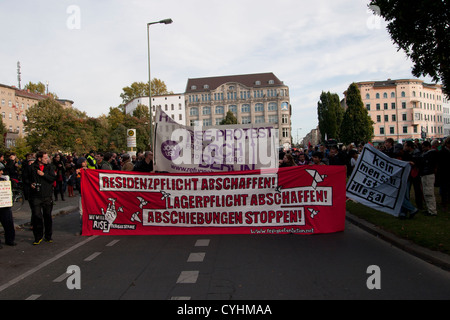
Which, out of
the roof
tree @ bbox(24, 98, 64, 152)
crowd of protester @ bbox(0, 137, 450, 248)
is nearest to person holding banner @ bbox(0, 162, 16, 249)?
crowd of protester @ bbox(0, 137, 450, 248)

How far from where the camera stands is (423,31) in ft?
33.2

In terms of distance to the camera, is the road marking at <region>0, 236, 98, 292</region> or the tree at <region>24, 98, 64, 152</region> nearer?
the road marking at <region>0, 236, 98, 292</region>

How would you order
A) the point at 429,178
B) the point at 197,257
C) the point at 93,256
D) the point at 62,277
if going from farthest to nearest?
the point at 429,178 < the point at 93,256 < the point at 197,257 < the point at 62,277

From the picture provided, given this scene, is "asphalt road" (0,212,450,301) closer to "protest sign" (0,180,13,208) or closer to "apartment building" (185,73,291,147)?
"protest sign" (0,180,13,208)

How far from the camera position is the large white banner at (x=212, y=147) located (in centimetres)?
948

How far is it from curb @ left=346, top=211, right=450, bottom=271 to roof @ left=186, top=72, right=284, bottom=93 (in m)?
120

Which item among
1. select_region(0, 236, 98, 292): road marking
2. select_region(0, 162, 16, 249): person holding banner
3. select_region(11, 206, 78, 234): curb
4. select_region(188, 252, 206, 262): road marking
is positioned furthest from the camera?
select_region(11, 206, 78, 234): curb

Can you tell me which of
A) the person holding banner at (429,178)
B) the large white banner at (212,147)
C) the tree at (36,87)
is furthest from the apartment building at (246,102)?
the large white banner at (212,147)

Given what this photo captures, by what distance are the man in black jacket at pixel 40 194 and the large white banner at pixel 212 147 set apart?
2.58m

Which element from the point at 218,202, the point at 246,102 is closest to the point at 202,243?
the point at 218,202

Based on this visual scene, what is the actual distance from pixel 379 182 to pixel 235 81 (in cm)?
12336

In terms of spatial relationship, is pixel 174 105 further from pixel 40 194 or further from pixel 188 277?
pixel 188 277

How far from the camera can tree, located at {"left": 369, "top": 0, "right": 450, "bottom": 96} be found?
30.2 ft
